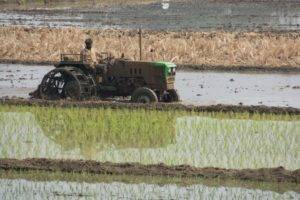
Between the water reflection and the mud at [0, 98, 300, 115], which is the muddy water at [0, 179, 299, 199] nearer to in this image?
the water reflection

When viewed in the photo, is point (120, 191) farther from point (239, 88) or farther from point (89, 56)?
point (239, 88)

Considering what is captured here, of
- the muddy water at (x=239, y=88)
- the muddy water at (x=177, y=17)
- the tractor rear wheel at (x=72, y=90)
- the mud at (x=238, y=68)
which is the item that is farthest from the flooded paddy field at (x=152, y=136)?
the muddy water at (x=177, y=17)

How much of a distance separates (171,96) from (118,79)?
1.16m

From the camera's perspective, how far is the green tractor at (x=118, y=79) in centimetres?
1512

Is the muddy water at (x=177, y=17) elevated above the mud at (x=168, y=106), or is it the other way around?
the muddy water at (x=177, y=17)

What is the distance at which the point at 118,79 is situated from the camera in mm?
15273

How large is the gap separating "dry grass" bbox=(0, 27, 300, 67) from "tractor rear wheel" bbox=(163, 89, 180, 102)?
23.1ft

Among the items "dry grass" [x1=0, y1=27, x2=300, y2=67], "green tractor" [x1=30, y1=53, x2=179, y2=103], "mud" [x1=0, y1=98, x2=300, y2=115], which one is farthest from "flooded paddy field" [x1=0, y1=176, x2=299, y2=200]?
"dry grass" [x1=0, y1=27, x2=300, y2=67]

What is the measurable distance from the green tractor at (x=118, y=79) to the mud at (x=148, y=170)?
482 cm

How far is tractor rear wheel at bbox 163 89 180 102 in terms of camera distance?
1555 centimetres

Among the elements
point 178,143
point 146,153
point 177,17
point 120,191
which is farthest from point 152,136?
point 177,17

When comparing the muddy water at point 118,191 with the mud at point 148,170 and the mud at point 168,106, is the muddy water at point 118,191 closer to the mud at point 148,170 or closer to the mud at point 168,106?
the mud at point 148,170

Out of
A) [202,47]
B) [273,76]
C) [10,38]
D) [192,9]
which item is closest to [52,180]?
[273,76]

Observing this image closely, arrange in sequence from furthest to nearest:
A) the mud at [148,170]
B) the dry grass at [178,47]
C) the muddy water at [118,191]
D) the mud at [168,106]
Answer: the dry grass at [178,47], the mud at [168,106], the mud at [148,170], the muddy water at [118,191]
